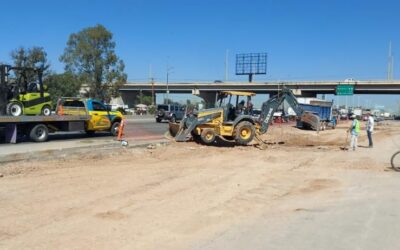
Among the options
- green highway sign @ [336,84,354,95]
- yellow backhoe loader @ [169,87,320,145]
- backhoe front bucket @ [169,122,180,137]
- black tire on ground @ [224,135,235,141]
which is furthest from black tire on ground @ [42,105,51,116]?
green highway sign @ [336,84,354,95]

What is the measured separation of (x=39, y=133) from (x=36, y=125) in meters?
0.39

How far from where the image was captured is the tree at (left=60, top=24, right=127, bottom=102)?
71625 mm

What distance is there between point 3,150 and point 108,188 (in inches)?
369

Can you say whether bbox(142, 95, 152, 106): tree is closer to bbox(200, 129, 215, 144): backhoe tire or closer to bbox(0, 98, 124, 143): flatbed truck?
bbox(0, 98, 124, 143): flatbed truck

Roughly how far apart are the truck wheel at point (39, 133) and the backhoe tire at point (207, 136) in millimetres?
7323

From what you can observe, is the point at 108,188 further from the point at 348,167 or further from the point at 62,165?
the point at 348,167

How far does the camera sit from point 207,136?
892 inches

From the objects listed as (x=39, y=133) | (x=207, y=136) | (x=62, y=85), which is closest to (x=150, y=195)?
(x=207, y=136)

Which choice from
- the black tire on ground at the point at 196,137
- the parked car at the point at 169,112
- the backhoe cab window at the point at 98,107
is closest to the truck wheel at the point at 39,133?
the backhoe cab window at the point at 98,107

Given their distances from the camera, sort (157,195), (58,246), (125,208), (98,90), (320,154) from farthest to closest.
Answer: (98,90)
(320,154)
(157,195)
(125,208)
(58,246)

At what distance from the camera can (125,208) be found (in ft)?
30.0

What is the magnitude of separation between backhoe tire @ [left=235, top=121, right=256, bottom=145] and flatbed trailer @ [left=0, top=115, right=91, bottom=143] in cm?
804

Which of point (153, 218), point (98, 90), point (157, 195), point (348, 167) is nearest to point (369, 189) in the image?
point (348, 167)

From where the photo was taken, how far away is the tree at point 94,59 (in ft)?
235
